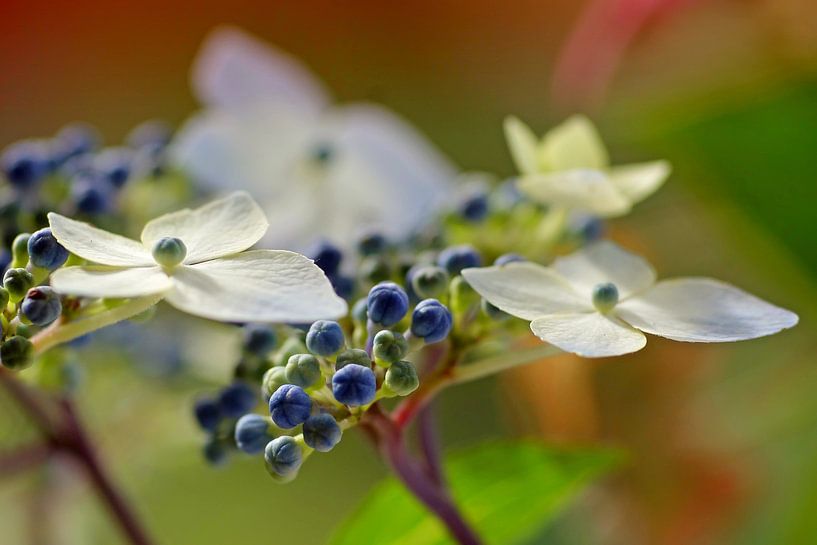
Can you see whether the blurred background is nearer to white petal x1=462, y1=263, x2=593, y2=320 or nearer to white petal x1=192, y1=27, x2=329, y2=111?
white petal x1=192, y1=27, x2=329, y2=111

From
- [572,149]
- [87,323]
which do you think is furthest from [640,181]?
[87,323]

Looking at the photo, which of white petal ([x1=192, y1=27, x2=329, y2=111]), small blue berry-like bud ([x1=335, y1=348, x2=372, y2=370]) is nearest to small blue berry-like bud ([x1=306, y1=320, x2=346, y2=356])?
small blue berry-like bud ([x1=335, y1=348, x2=372, y2=370])

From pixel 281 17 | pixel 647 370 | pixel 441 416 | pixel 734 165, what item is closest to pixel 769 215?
pixel 734 165

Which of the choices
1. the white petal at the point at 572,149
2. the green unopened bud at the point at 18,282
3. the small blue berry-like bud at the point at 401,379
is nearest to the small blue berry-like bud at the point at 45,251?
the green unopened bud at the point at 18,282

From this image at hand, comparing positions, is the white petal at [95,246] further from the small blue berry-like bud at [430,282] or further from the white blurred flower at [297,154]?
the white blurred flower at [297,154]

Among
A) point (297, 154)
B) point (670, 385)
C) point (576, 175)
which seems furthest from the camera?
point (670, 385)

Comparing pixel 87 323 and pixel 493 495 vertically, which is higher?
pixel 87 323

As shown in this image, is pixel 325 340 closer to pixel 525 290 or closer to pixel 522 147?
pixel 525 290
